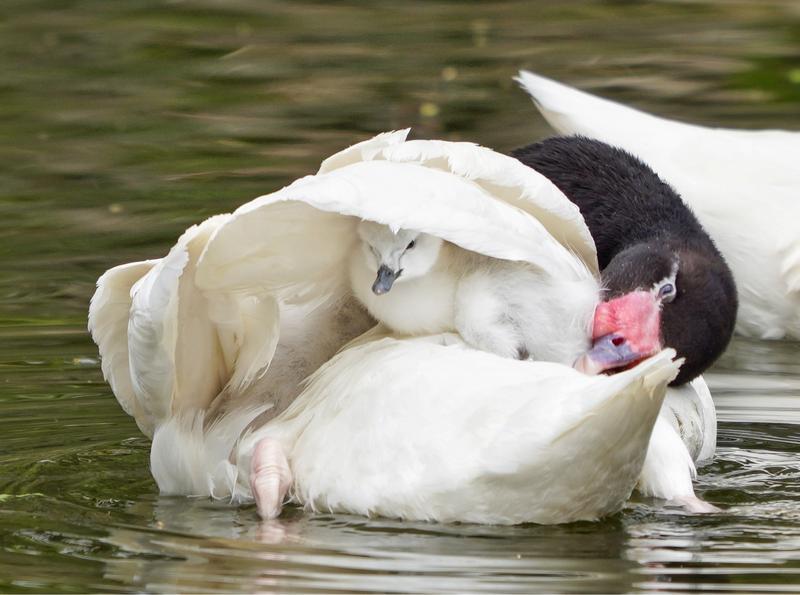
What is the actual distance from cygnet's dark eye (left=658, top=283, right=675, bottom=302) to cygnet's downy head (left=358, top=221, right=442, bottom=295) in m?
0.86

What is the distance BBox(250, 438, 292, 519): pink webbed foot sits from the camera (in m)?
5.17

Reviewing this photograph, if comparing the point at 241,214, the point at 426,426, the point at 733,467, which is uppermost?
the point at 241,214

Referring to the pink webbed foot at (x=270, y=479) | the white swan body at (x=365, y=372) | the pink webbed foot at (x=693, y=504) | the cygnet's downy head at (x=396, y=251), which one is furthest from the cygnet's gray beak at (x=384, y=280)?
the pink webbed foot at (x=693, y=504)

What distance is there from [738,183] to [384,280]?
3.48 m

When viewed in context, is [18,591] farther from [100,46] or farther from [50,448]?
[100,46]

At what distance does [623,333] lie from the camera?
5.42 meters

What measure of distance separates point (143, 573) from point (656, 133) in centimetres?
445

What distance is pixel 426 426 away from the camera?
15.9 ft

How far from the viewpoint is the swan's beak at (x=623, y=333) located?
17.4 feet

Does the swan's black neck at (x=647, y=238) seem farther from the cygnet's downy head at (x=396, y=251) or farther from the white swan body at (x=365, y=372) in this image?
the cygnet's downy head at (x=396, y=251)

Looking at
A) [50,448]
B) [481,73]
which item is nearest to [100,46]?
[481,73]

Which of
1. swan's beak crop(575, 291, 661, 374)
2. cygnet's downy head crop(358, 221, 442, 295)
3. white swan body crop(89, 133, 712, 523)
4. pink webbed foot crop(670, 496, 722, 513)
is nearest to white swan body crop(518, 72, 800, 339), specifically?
swan's beak crop(575, 291, 661, 374)

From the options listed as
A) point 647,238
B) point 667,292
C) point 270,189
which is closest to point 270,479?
point 667,292

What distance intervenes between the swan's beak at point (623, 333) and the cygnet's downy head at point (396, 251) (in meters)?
0.52
